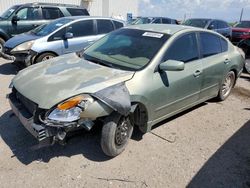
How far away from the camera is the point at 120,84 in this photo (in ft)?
Result: 11.2

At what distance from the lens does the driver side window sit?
1026cm

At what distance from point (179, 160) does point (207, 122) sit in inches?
59.5

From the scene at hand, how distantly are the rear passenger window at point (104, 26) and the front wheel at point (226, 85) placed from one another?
422 cm

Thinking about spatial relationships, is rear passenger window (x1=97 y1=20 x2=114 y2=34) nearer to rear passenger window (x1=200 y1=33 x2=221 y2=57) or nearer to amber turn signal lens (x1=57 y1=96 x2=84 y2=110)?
rear passenger window (x1=200 y1=33 x2=221 y2=57)

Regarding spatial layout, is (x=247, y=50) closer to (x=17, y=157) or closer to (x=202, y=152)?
(x=202, y=152)

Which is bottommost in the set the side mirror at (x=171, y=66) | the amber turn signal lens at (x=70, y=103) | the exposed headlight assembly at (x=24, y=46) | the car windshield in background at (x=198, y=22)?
the car windshield in background at (x=198, y=22)

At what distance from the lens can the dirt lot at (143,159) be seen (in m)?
3.21

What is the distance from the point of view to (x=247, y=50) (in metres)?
9.70

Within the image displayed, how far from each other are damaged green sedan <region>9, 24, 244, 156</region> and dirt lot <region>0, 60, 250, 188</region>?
1.05ft

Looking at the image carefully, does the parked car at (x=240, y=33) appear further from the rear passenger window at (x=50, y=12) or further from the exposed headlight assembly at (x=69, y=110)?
the exposed headlight assembly at (x=69, y=110)

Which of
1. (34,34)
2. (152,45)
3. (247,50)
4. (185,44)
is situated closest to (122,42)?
(152,45)

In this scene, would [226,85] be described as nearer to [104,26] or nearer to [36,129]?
[104,26]

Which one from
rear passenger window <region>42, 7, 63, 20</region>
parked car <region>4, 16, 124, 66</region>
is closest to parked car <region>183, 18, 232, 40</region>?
rear passenger window <region>42, 7, 63, 20</region>

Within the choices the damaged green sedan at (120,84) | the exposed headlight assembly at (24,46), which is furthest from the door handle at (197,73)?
the exposed headlight assembly at (24,46)
